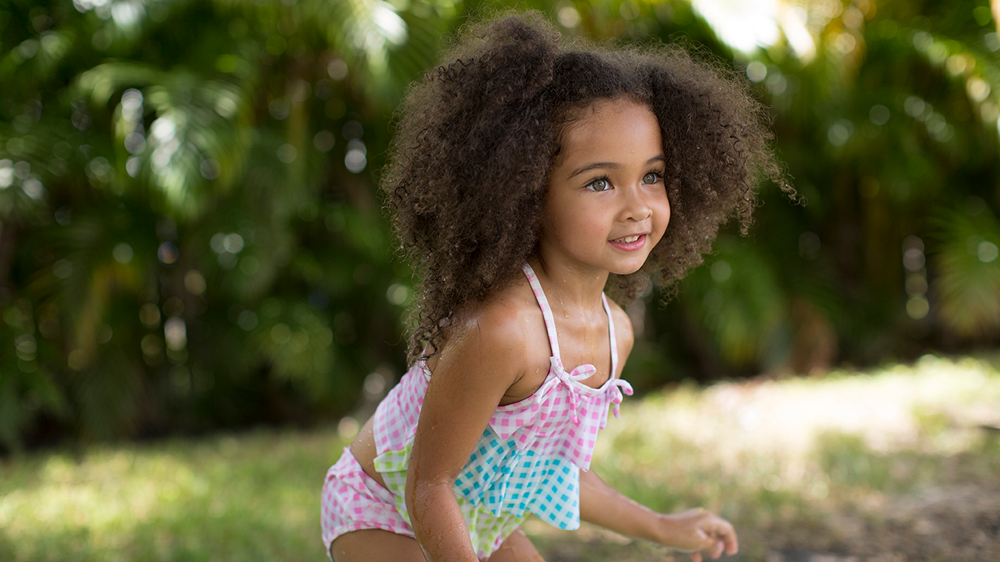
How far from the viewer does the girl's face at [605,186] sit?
1374 millimetres

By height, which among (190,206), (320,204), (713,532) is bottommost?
(190,206)

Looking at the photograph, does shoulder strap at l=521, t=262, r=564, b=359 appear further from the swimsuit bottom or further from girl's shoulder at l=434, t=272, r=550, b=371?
the swimsuit bottom

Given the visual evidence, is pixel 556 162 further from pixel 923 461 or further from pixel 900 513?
pixel 923 461

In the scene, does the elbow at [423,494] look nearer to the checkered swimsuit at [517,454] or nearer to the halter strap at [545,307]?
the checkered swimsuit at [517,454]

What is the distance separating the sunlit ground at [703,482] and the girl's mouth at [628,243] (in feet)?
5.33

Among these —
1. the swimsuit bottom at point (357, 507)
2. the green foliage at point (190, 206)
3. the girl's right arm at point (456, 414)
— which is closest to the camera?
the girl's right arm at point (456, 414)

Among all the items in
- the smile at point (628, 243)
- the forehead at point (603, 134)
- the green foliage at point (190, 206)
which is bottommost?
the green foliage at point (190, 206)

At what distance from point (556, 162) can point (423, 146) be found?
0.83 feet

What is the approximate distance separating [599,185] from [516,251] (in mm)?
188

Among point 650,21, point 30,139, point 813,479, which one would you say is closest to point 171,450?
point 30,139

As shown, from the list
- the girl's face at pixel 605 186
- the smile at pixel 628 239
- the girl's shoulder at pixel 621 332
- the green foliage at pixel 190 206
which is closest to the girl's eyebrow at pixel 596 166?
the girl's face at pixel 605 186

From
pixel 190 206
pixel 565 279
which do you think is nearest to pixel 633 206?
pixel 565 279

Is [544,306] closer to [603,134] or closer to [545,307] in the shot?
[545,307]

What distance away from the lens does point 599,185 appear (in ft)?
4.57
